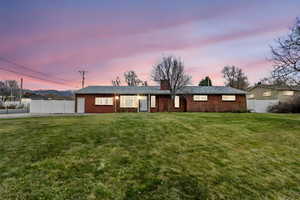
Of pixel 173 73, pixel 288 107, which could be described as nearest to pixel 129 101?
pixel 173 73

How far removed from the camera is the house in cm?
2216

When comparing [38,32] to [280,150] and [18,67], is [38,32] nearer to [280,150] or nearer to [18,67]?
[18,67]

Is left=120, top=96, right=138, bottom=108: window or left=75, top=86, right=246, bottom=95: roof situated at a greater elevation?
left=75, top=86, right=246, bottom=95: roof

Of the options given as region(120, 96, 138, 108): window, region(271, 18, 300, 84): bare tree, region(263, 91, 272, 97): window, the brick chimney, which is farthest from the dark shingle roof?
region(263, 91, 272, 97): window

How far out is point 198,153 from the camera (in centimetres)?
481

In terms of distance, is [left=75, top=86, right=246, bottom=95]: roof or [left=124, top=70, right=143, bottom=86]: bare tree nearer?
[left=75, top=86, right=246, bottom=95]: roof

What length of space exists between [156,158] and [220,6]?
44.5 feet

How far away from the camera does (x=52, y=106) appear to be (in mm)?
20531


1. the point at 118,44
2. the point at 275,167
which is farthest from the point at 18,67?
the point at 275,167

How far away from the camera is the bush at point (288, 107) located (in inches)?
745

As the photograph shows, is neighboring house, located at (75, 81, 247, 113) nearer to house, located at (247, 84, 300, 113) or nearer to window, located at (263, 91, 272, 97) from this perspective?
house, located at (247, 84, 300, 113)

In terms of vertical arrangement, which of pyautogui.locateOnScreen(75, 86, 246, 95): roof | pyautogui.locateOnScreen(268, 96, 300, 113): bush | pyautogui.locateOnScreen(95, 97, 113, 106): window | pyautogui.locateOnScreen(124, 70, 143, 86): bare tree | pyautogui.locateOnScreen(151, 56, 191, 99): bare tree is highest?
pyautogui.locateOnScreen(124, 70, 143, 86): bare tree

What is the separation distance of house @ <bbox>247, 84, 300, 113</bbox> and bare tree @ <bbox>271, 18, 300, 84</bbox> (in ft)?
15.9

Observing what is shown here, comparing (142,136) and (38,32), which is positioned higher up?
(38,32)
